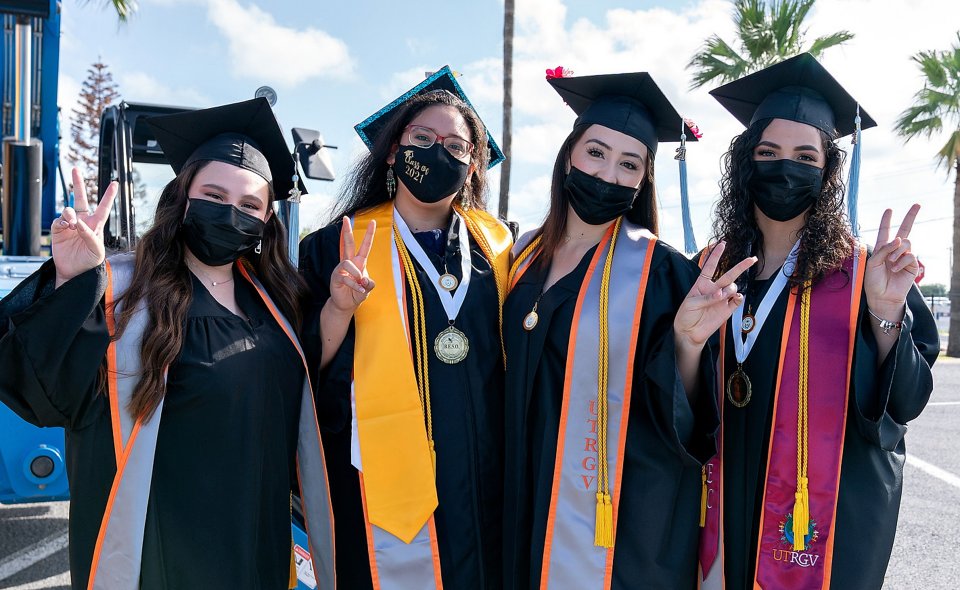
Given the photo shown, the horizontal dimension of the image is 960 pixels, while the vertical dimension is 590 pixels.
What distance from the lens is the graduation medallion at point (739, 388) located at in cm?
222

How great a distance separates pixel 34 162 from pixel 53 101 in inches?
42.8

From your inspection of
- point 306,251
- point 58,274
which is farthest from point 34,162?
point 58,274

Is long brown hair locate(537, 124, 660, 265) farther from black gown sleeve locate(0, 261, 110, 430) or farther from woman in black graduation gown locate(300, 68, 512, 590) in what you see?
black gown sleeve locate(0, 261, 110, 430)

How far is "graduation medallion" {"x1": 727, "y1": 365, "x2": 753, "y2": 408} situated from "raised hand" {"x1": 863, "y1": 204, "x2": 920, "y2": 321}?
43 cm

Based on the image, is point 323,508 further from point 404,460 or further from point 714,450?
point 714,450

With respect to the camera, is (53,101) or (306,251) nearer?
(306,251)

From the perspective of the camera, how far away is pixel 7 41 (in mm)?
4117

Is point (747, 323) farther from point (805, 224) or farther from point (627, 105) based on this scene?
Answer: point (627, 105)

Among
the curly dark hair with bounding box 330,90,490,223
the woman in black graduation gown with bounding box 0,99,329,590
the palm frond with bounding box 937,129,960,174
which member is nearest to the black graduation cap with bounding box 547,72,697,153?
the curly dark hair with bounding box 330,90,490,223

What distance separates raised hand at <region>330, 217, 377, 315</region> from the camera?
230cm

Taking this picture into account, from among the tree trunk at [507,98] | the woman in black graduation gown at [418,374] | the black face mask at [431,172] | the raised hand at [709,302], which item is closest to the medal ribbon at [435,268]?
the woman in black graduation gown at [418,374]

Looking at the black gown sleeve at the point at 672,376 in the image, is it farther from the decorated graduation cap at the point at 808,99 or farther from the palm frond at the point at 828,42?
the palm frond at the point at 828,42

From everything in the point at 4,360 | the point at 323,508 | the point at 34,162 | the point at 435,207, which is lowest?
the point at 323,508

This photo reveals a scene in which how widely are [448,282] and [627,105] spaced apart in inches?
35.7
